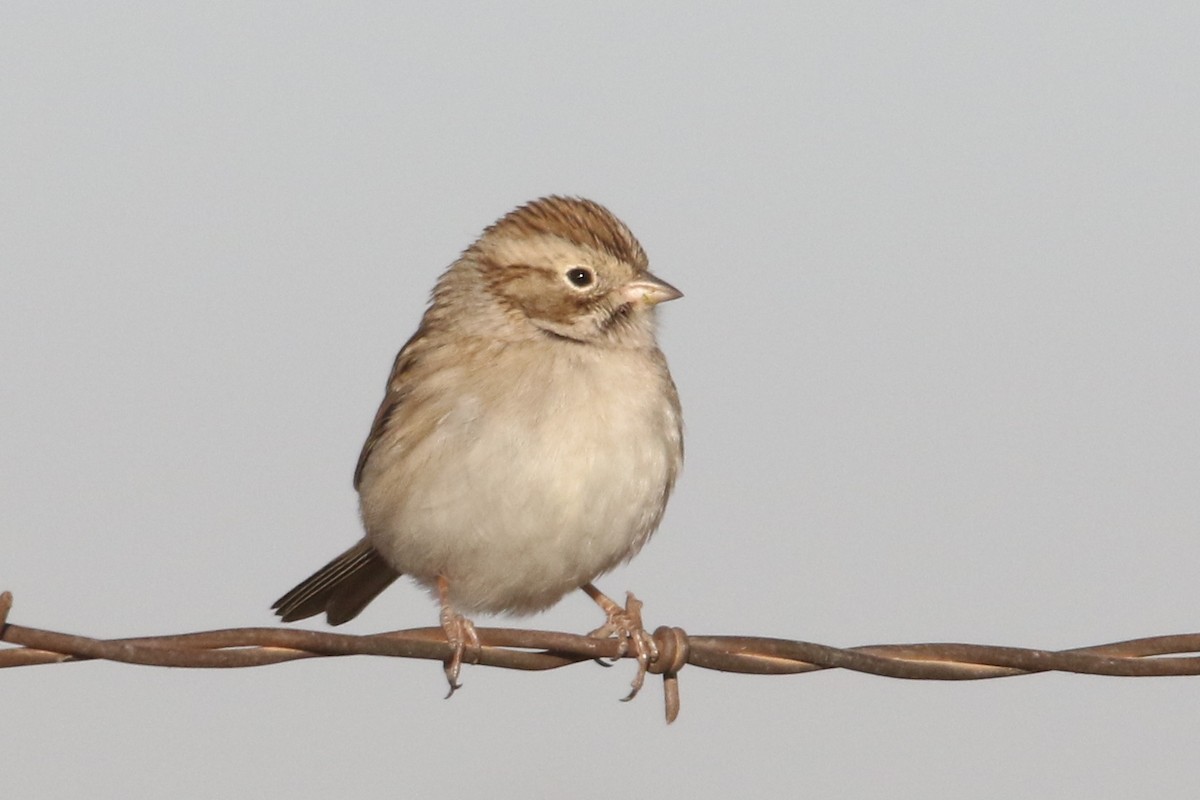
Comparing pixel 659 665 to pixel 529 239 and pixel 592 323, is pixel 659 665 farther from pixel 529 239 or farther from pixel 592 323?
pixel 529 239

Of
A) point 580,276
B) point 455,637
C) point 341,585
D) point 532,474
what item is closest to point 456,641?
point 455,637

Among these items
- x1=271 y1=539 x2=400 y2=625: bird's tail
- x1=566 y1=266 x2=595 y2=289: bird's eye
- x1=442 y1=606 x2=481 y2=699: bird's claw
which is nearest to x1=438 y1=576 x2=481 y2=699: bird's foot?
x1=442 y1=606 x2=481 y2=699: bird's claw

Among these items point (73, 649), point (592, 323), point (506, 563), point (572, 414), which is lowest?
point (73, 649)

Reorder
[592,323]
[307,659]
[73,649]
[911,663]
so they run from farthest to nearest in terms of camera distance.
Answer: [592,323] → [911,663] → [307,659] → [73,649]

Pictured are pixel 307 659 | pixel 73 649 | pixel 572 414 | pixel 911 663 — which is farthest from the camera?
pixel 572 414

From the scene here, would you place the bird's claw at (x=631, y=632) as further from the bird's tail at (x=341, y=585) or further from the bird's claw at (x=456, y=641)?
the bird's tail at (x=341, y=585)

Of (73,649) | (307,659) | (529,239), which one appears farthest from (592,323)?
(73,649)
